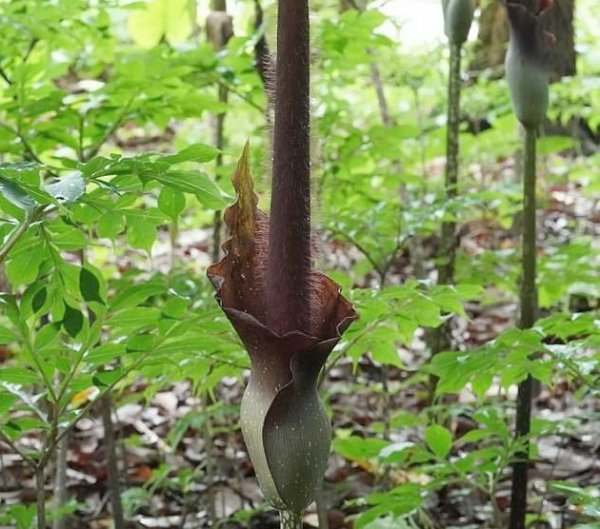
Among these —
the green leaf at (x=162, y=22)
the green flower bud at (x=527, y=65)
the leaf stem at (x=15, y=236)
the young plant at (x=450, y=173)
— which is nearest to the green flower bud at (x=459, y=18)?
→ the green flower bud at (x=527, y=65)

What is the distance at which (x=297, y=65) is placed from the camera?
94 centimetres

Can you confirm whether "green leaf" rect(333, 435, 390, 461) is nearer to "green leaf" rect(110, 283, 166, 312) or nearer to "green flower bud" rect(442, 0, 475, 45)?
"green leaf" rect(110, 283, 166, 312)

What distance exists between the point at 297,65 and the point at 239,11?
133 inches

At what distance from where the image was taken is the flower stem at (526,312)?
2.01m

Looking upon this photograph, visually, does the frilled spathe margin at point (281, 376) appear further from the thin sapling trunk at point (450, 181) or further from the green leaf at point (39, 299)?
the thin sapling trunk at point (450, 181)

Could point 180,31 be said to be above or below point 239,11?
below

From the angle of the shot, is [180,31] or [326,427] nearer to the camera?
[326,427]

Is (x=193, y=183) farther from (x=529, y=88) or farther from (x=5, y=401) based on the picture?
(x=529, y=88)

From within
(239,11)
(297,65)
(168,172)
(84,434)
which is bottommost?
(84,434)

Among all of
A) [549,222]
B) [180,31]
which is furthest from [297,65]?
[549,222]

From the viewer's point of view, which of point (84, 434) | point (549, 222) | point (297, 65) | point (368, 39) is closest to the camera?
point (297, 65)

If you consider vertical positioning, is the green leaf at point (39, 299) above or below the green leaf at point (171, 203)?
below

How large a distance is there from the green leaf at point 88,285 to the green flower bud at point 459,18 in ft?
2.92

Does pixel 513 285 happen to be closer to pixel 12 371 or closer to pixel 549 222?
pixel 12 371
